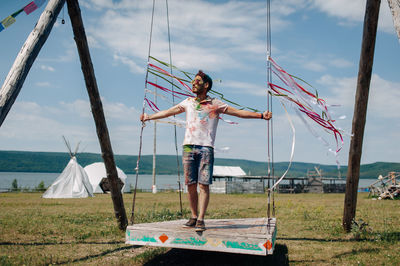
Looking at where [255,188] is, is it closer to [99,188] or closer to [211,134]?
[99,188]

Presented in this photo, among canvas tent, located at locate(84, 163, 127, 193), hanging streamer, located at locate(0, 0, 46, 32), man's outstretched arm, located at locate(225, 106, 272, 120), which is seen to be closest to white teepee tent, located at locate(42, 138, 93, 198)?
canvas tent, located at locate(84, 163, 127, 193)

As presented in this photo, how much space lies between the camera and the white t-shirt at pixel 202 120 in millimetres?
5012

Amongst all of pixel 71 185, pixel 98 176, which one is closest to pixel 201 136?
Answer: pixel 71 185

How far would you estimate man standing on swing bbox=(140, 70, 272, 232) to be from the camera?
4.92 metres

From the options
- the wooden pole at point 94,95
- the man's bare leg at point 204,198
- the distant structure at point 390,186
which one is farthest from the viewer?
the distant structure at point 390,186

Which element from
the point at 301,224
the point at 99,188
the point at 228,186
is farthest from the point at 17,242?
the point at 228,186

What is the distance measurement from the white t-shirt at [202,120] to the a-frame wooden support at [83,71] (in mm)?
2299

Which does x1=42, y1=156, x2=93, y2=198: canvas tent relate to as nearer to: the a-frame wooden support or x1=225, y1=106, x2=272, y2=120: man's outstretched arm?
the a-frame wooden support

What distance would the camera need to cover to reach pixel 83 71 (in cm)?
712

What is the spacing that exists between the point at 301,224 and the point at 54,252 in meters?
6.60

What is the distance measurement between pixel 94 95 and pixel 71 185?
884 inches

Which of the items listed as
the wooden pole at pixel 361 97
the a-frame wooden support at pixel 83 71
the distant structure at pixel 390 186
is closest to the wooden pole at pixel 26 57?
the a-frame wooden support at pixel 83 71

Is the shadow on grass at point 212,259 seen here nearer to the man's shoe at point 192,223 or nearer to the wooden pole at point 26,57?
the man's shoe at point 192,223

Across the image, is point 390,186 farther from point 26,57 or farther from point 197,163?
point 26,57
